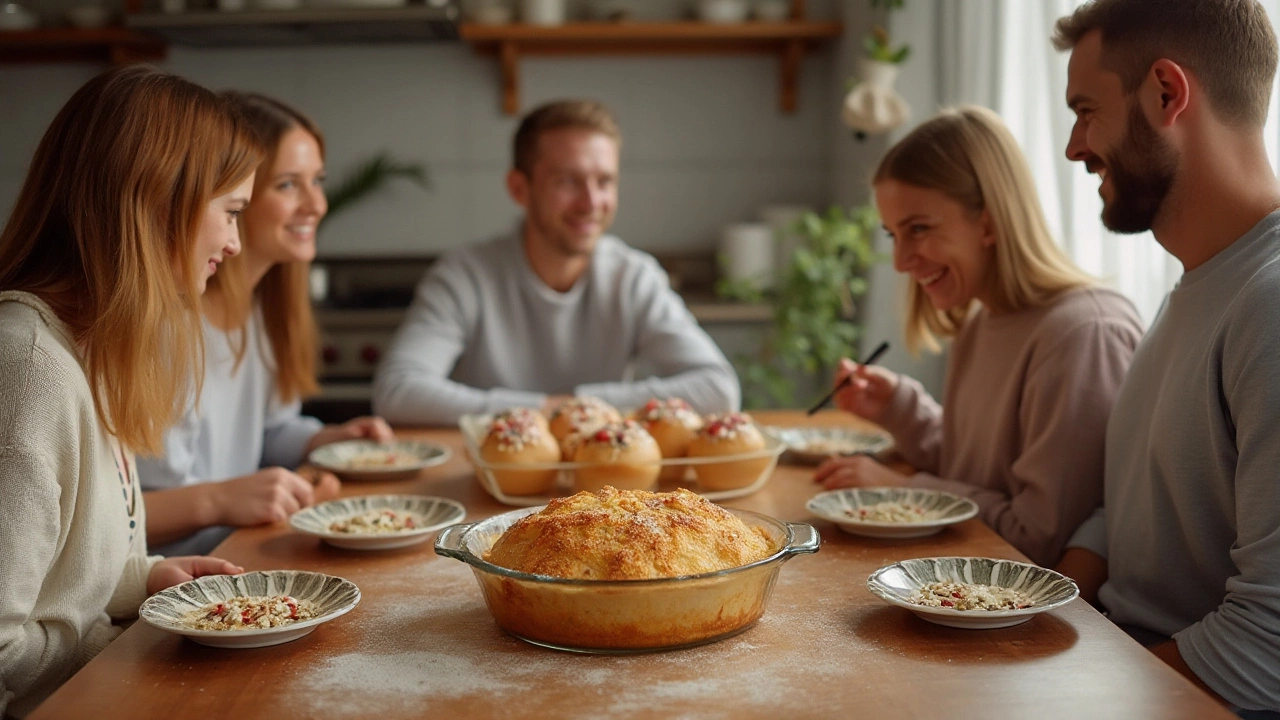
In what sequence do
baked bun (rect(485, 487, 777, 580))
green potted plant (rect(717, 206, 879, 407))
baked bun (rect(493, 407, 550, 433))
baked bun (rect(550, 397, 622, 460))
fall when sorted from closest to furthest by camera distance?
baked bun (rect(485, 487, 777, 580)) → baked bun (rect(493, 407, 550, 433)) → baked bun (rect(550, 397, 622, 460)) → green potted plant (rect(717, 206, 879, 407))

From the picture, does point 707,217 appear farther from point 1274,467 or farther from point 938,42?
point 1274,467

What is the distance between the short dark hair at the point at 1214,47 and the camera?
1500 millimetres

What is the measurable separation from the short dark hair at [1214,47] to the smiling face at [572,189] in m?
1.66

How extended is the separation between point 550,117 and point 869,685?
89.2 inches

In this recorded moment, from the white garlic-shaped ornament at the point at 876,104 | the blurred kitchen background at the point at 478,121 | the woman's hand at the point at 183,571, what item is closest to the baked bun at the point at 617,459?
the woman's hand at the point at 183,571

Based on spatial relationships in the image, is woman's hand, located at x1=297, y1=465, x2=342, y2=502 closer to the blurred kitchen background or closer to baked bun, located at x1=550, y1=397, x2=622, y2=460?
baked bun, located at x1=550, y1=397, x2=622, y2=460

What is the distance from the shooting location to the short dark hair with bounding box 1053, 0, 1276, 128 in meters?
1.50

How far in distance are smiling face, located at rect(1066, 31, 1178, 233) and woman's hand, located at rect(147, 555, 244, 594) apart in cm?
128

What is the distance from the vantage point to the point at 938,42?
3822 millimetres

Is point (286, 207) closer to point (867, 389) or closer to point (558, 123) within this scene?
point (558, 123)

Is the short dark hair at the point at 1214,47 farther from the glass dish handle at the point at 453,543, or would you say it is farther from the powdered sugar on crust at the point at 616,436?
the glass dish handle at the point at 453,543

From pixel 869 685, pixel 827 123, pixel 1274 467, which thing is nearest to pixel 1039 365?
pixel 1274 467

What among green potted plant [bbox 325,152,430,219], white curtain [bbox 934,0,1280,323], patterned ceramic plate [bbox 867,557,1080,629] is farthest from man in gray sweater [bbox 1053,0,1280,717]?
green potted plant [bbox 325,152,430,219]

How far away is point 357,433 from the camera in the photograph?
241 centimetres
